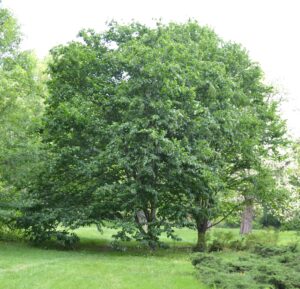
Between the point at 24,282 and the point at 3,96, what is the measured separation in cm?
892

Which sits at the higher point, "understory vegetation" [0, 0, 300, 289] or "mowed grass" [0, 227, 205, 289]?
"understory vegetation" [0, 0, 300, 289]

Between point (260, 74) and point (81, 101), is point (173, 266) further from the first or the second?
point (260, 74)

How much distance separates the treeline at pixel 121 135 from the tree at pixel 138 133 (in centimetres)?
5

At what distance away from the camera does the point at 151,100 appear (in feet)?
57.8

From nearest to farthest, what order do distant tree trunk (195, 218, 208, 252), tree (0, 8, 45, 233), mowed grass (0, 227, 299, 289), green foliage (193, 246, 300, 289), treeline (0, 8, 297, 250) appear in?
green foliage (193, 246, 300, 289) → mowed grass (0, 227, 299, 289) → treeline (0, 8, 297, 250) → tree (0, 8, 45, 233) → distant tree trunk (195, 218, 208, 252)

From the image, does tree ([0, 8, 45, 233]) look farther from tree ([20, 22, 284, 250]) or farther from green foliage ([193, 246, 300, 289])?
green foliage ([193, 246, 300, 289])

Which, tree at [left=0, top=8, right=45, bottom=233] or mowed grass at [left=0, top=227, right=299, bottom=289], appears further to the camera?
tree at [left=0, top=8, right=45, bottom=233]

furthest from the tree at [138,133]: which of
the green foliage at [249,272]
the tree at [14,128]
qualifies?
the green foliage at [249,272]

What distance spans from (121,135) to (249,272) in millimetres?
8076

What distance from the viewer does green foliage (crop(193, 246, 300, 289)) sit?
33.1 feet

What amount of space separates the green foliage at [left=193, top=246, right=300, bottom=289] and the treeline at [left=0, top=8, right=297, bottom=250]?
192 inches

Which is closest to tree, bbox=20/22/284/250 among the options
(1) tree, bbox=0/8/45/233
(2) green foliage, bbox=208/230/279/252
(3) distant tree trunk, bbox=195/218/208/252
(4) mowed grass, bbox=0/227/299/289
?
(3) distant tree trunk, bbox=195/218/208/252

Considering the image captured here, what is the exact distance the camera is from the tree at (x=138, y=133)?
56.9ft

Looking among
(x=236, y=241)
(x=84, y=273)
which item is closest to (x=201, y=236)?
(x=236, y=241)
